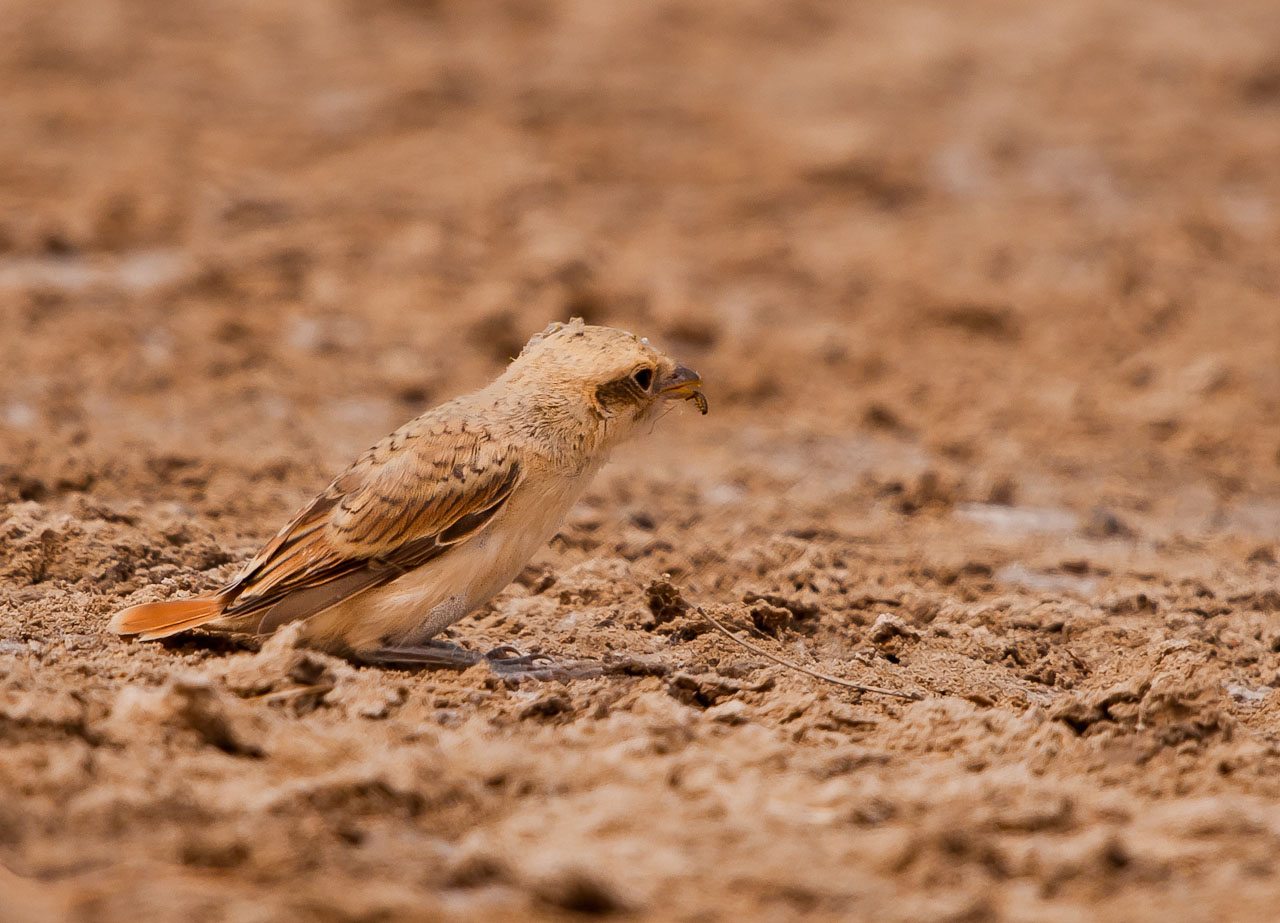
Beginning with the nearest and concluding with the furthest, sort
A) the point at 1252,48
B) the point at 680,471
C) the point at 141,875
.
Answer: the point at 141,875 < the point at 680,471 < the point at 1252,48

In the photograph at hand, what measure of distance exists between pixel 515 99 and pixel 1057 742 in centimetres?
998

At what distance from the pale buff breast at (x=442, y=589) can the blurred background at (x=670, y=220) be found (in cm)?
229

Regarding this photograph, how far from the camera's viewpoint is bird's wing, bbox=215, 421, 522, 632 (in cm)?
484

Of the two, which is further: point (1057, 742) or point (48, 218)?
point (48, 218)

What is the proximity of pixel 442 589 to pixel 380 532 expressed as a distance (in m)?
0.28

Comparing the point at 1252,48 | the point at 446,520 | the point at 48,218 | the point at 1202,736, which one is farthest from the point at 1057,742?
the point at 1252,48

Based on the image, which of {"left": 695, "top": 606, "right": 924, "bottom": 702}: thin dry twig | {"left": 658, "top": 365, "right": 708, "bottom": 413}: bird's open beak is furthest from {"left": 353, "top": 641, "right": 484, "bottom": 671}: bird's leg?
{"left": 658, "top": 365, "right": 708, "bottom": 413}: bird's open beak

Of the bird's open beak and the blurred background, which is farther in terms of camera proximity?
the blurred background

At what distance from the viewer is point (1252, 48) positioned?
14.4 metres

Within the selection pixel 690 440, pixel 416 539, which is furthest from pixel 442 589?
pixel 690 440

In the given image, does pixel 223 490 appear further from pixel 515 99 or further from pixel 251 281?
pixel 515 99

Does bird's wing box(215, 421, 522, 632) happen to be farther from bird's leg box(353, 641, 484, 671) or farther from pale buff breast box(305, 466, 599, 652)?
bird's leg box(353, 641, 484, 671)

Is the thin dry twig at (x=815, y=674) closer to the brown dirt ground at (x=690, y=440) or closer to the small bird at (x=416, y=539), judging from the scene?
the brown dirt ground at (x=690, y=440)

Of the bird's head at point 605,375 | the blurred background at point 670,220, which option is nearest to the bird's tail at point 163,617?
the bird's head at point 605,375
